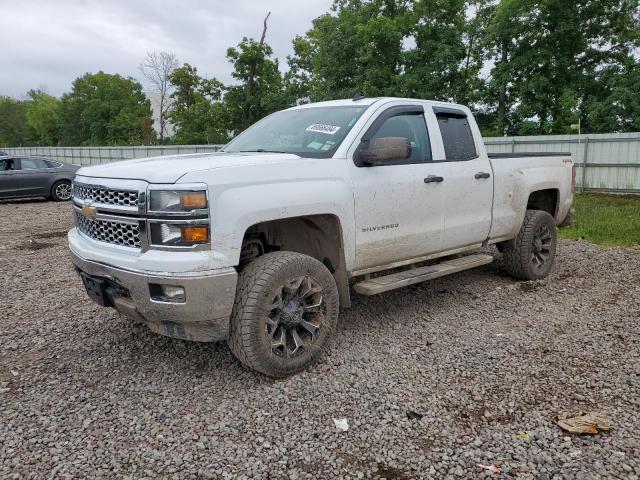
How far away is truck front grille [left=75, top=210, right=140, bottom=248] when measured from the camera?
10.9 feet

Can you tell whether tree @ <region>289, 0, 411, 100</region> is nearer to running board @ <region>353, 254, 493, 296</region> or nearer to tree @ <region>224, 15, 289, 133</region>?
tree @ <region>224, 15, 289, 133</region>

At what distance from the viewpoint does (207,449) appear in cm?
284

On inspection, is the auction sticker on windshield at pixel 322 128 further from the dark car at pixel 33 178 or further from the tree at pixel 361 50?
the tree at pixel 361 50

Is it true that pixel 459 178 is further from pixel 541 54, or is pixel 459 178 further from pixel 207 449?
pixel 541 54

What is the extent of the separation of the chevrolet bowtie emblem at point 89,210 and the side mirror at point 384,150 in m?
1.96

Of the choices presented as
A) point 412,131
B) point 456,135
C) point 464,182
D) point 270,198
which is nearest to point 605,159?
point 456,135

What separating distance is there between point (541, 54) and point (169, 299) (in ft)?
70.8

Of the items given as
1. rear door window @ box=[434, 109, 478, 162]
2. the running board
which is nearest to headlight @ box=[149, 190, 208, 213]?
the running board

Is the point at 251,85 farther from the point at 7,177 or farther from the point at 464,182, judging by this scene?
the point at 464,182

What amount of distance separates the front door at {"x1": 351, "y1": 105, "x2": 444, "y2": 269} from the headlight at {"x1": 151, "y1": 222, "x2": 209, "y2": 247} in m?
1.28

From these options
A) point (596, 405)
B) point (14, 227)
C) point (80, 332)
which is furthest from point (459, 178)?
point (14, 227)

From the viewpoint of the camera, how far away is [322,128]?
4.32 m

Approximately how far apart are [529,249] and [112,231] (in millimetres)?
4453

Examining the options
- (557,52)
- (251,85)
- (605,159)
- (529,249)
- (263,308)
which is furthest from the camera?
Result: (251,85)
